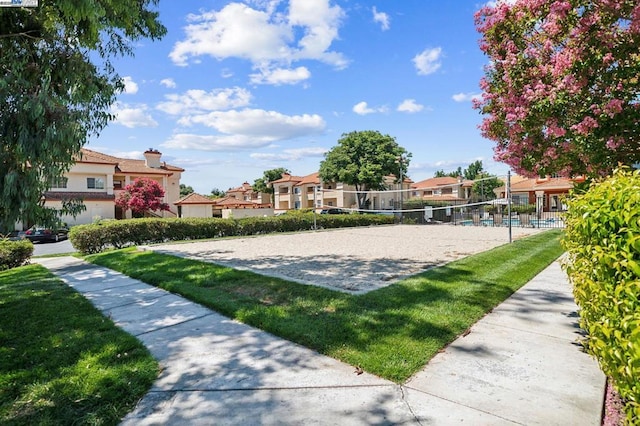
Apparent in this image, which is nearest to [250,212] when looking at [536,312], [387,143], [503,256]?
[387,143]

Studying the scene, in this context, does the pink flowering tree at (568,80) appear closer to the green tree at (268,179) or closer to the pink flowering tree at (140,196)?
the pink flowering tree at (140,196)

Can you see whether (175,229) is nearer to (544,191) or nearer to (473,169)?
(544,191)

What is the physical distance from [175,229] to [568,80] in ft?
51.3

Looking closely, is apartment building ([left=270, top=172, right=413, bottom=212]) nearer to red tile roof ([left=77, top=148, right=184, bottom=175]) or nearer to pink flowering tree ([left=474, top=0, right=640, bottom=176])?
red tile roof ([left=77, top=148, right=184, bottom=175])

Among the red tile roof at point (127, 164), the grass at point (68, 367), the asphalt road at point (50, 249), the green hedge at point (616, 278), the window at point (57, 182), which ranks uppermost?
the red tile roof at point (127, 164)

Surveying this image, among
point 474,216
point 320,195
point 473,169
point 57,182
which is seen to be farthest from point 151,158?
point 473,169

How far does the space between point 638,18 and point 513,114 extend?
1283mm

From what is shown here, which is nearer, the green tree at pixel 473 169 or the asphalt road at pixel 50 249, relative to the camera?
the asphalt road at pixel 50 249

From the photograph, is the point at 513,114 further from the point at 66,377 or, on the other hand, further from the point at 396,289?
the point at 66,377

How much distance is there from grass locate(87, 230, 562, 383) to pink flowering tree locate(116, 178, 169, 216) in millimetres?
24948

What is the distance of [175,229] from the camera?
16156mm

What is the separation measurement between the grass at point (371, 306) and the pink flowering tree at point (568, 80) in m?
2.17

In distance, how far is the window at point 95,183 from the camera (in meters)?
32.7

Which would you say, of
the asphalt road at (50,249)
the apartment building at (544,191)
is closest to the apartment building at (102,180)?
the asphalt road at (50,249)
